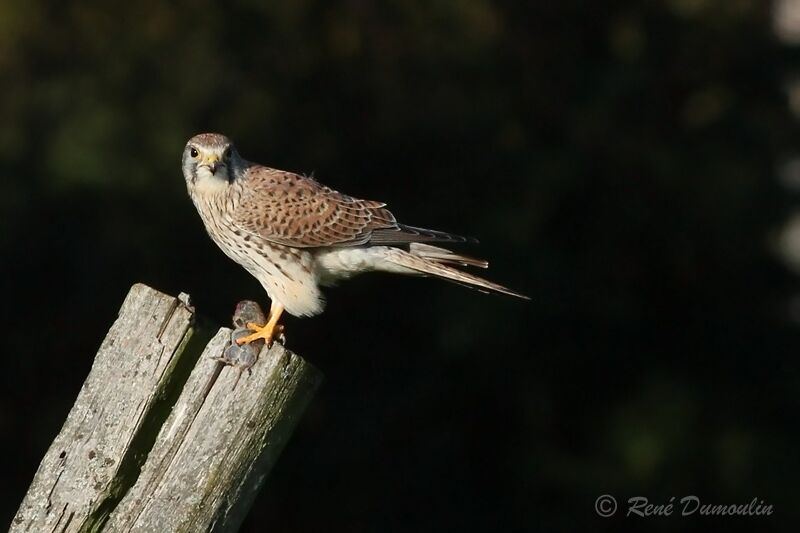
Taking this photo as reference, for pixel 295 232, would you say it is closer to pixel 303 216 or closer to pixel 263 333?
pixel 303 216

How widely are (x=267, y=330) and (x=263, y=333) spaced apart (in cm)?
15

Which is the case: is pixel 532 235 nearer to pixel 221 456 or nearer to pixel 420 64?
pixel 420 64

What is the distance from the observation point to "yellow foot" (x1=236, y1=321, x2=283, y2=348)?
2.60 m

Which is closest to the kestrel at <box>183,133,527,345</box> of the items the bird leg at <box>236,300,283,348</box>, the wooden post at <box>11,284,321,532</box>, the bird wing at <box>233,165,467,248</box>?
the bird wing at <box>233,165,467,248</box>

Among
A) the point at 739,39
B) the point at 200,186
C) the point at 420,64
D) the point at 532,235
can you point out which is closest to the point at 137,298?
the point at 200,186

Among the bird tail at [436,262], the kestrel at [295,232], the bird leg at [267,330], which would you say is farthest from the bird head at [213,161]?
the bird tail at [436,262]

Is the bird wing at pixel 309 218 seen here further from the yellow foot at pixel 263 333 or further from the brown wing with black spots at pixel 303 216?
the yellow foot at pixel 263 333

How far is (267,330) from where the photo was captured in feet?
10.5

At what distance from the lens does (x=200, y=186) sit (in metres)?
4.05

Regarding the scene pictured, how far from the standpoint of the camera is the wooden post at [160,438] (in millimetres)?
2396

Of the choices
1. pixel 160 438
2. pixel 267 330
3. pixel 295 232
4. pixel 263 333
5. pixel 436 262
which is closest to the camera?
pixel 160 438

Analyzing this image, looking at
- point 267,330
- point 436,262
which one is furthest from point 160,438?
point 436,262

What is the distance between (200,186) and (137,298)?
1550 millimetres

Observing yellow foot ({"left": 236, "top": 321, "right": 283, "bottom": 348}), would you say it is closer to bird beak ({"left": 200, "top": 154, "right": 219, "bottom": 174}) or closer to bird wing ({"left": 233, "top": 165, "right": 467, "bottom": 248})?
bird wing ({"left": 233, "top": 165, "right": 467, "bottom": 248})
